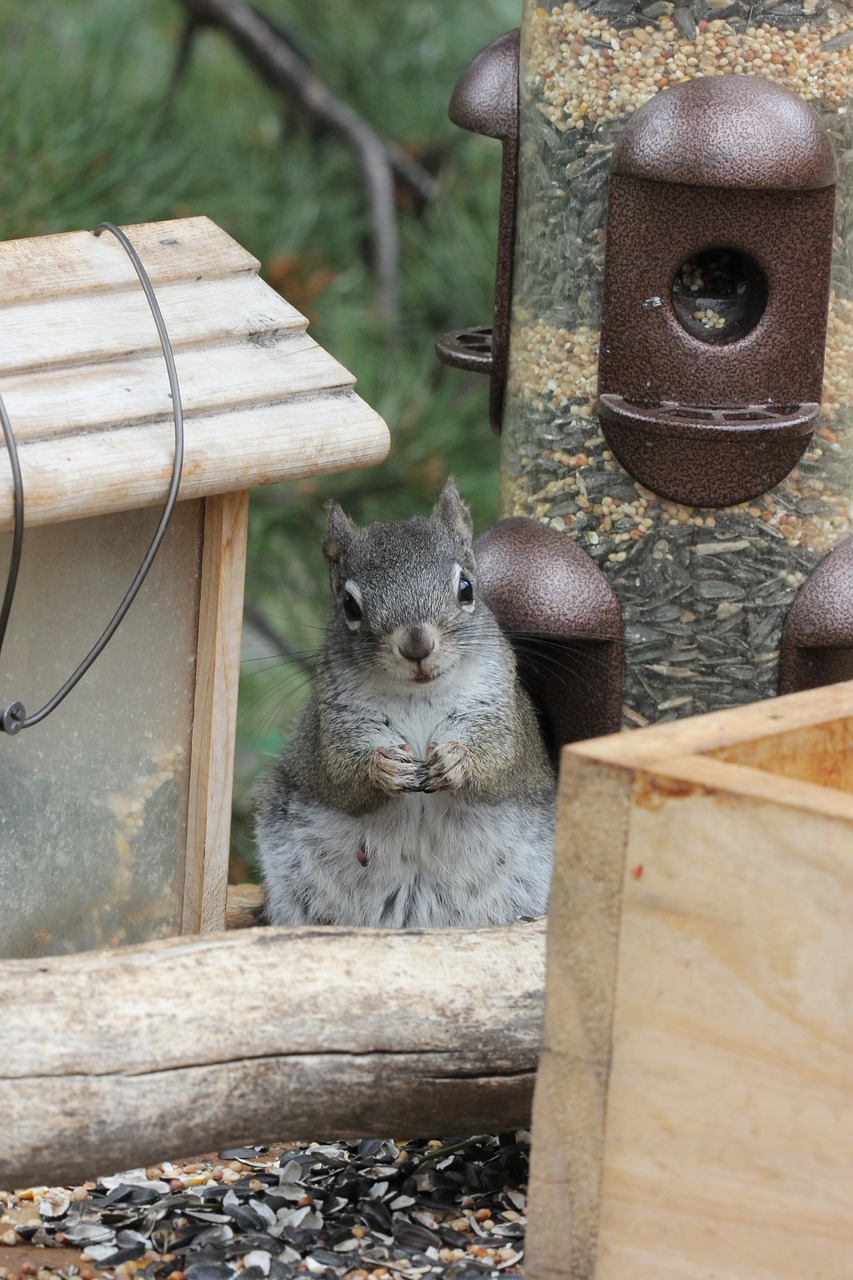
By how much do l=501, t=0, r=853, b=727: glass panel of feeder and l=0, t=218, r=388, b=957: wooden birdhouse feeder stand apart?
0.45 metres

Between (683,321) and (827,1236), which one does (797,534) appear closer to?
(683,321)

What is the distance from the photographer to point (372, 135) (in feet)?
12.2

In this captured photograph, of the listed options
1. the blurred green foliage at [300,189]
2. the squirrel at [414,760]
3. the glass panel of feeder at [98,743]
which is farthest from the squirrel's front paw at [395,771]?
the blurred green foliage at [300,189]

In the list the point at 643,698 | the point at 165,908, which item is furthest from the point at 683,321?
the point at 165,908

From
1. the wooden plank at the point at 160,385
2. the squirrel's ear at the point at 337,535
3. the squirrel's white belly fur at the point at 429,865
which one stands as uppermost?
the wooden plank at the point at 160,385

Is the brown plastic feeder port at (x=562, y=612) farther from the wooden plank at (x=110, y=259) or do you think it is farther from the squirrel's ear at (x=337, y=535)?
the wooden plank at (x=110, y=259)

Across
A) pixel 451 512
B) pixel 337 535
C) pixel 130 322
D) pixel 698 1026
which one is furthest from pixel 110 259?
pixel 698 1026

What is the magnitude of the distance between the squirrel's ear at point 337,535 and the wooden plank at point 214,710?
0.23m

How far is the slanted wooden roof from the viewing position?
195 cm

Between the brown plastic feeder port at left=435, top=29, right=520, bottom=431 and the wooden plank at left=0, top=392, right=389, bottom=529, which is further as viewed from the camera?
the brown plastic feeder port at left=435, top=29, right=520, bottom=431

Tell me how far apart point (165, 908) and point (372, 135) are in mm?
1993

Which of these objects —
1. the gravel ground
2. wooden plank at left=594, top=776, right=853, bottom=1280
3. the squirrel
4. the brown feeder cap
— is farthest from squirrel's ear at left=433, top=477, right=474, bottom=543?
wooden plank at left=594, top=776, right=853, bottom=1280

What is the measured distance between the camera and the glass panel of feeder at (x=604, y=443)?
244 cm

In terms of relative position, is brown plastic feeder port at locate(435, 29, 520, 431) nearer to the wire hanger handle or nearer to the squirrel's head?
the squirrel's head
